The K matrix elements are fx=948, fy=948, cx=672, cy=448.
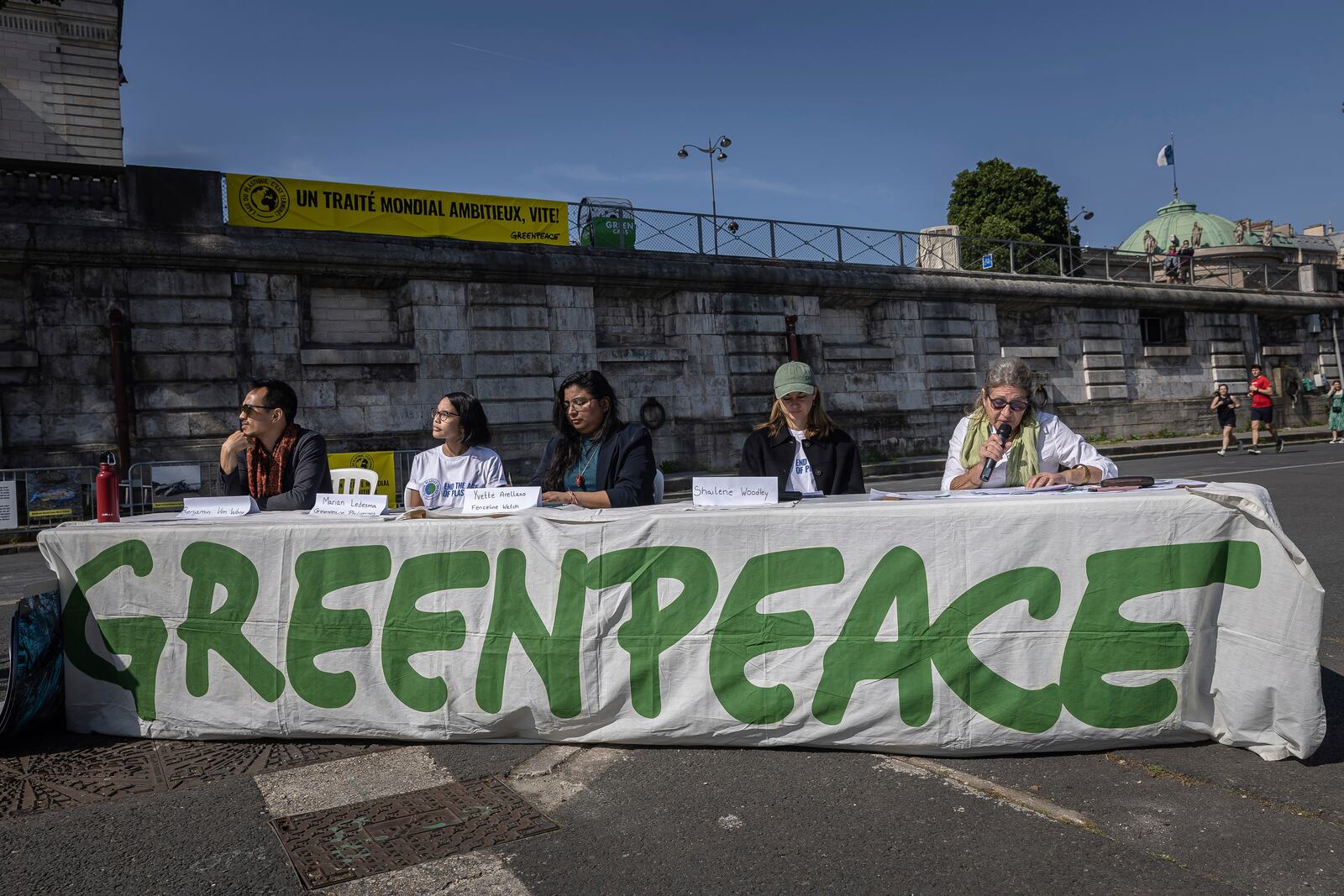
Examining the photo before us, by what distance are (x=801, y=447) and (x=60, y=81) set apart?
21.3 meters

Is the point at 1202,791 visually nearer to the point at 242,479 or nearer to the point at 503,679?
the point at 503,679

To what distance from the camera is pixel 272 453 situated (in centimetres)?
541

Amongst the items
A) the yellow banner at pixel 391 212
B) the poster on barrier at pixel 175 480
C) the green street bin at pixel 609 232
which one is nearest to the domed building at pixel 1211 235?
the green street bin at pixel 609 232

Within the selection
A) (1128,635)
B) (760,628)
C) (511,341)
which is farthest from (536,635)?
(511,341)

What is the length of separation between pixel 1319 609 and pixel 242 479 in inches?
204

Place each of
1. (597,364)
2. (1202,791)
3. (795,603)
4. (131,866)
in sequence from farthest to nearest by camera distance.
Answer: (597,364)
(795,603)
(1202,791)
(131,866)

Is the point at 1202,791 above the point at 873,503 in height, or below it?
below

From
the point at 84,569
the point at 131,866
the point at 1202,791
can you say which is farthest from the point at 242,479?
the point at 1202,791

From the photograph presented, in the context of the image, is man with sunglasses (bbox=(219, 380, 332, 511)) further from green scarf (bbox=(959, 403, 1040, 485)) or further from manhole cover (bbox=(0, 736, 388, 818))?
green scarf (bbox=(959, 403, 1040, 485))

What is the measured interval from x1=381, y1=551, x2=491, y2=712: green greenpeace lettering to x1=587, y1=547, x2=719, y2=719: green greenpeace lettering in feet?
2.02

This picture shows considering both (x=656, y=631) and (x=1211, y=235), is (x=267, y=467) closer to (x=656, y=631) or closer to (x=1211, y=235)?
(x=656, y=631)

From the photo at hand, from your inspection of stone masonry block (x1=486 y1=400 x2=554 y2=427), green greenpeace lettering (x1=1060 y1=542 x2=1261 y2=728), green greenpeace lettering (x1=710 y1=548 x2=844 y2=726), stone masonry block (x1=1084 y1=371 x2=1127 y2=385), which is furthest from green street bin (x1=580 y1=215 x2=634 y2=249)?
green greenpeace lettering (x1=1060 y1=542 x2=1261 y2=728)

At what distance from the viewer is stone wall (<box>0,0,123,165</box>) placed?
19422mm

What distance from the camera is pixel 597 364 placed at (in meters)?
19.4
